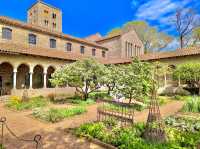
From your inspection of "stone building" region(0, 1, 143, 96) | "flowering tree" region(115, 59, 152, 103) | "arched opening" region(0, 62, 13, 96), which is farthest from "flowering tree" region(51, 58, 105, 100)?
"arched opening" region(0, 62, 13, 96)

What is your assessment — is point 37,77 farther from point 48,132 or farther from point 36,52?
point 48,132

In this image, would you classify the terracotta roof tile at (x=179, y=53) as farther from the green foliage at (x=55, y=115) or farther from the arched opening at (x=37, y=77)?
the green foliage at (x=55, y=115)

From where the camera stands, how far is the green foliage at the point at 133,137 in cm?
550

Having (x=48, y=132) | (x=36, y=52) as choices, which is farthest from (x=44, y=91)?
(x=48, y=132)

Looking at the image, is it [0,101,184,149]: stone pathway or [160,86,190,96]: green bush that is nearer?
[0,101,184,149]: stone pathway

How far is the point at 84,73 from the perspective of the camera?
14.8m

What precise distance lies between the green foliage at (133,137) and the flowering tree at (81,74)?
309 inches

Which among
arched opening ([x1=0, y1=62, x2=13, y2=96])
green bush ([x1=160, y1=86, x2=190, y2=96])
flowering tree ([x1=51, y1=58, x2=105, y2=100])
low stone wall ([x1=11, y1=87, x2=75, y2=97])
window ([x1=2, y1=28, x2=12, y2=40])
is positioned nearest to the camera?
flowering tree ([x1=51, y1=58, x2=105, y2=100])

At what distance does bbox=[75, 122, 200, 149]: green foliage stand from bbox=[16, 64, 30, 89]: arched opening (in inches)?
673

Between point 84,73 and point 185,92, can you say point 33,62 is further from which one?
point 185,92

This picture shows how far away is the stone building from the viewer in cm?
1873

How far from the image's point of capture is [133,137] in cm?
611

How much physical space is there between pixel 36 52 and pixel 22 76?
4304mm

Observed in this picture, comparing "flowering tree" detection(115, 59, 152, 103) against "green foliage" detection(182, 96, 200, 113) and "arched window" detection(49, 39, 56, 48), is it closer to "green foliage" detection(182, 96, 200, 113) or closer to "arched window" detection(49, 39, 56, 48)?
"green foliage" detection(182, 96, 200, 113)
